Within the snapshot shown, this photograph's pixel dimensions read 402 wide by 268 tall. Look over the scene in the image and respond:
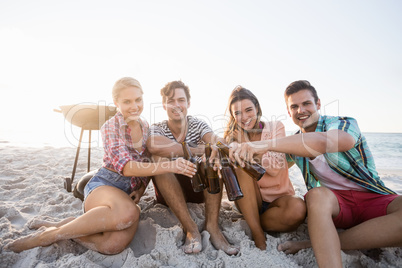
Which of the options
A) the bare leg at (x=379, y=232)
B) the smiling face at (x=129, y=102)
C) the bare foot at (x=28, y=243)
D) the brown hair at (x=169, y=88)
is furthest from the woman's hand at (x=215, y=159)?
the bare foot at (x=28, y=243)

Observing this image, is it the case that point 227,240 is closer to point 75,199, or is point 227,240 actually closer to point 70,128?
point 75,199

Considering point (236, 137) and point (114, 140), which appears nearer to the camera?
point (114, 140)

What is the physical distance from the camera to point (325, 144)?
1870mm

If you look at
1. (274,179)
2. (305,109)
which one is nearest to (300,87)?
(305,109)

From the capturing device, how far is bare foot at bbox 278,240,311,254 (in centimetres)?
197

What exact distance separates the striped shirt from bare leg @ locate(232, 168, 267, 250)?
29.3 inches

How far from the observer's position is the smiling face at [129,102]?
2346mm

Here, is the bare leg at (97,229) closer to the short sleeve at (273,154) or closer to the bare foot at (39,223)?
the bare foot at (39,223)

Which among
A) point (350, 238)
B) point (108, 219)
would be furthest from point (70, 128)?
point (350, 238)

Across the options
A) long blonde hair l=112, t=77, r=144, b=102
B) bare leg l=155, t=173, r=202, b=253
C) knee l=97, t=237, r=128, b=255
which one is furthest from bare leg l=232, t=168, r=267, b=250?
long blonde hair l=112, t=77, r=144, b=102

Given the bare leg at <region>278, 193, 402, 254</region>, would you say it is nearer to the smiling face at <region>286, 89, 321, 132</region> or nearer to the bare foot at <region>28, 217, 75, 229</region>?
the smiling face at <region>286, 89, 321, 132</region>

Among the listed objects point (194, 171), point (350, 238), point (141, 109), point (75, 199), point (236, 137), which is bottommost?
point (75, 199)

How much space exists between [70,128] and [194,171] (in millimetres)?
3138

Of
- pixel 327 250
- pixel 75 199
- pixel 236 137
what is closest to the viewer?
pixel 327 250
